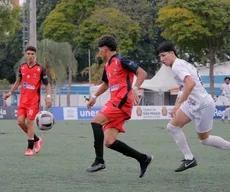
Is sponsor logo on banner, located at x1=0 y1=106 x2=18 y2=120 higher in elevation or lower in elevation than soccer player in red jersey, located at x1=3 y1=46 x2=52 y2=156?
lower

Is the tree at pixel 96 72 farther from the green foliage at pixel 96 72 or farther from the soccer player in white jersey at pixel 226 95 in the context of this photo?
the soccer player in white jersey at pixel 226 95

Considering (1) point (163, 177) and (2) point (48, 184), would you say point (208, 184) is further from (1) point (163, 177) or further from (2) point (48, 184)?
(2) point (48, 184)

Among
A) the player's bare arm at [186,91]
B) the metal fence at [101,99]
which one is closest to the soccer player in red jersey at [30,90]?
the player's bare arm at [186,91]

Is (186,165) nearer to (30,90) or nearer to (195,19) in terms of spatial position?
(30,90)

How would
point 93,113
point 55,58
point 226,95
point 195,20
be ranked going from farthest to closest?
point 55,58 → point 195,20 → point 93,113 → point 226,95

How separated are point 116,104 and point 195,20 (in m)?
34.0

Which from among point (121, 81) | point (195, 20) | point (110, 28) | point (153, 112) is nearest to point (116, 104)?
point (121, 81)

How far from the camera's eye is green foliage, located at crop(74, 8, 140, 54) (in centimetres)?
4944

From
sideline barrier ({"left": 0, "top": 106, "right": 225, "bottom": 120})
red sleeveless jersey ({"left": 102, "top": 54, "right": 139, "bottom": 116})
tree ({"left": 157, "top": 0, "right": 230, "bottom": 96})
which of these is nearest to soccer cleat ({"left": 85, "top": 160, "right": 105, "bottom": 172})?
red sleeveless jersey ({"left": 102, "top": 54, "right": 139, "bottom": 116})

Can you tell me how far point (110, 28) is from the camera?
1944 inches

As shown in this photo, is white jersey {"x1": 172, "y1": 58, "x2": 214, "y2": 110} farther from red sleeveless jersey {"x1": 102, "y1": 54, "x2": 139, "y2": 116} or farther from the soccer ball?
the soccer ball

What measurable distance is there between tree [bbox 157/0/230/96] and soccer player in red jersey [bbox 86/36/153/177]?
33.2m

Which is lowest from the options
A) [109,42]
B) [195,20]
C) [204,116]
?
[204,116]

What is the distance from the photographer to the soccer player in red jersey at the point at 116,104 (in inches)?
334
